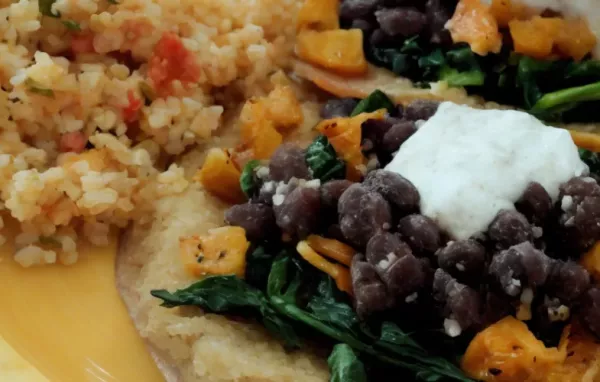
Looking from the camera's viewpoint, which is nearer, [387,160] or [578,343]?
[578,343]

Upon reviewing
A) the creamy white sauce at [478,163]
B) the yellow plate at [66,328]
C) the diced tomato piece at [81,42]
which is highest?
the diced tomato piece at [81,42]

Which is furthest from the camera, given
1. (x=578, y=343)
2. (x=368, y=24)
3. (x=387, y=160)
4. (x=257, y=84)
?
(x=368, y=24)

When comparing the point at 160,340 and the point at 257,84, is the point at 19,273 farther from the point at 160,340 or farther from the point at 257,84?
the point at 257,84

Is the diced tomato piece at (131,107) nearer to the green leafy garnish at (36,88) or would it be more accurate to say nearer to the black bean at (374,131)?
the green leafy garnish at (36,88)

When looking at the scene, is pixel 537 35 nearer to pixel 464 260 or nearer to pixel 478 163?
pixel 478 163

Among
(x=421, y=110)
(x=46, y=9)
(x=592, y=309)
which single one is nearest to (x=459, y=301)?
(x=592, y=309)

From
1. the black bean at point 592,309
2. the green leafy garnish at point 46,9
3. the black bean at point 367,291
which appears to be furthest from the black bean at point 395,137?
the green leafy garnish at point 46,9

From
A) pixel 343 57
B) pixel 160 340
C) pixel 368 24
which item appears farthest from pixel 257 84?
pixel 160 340
